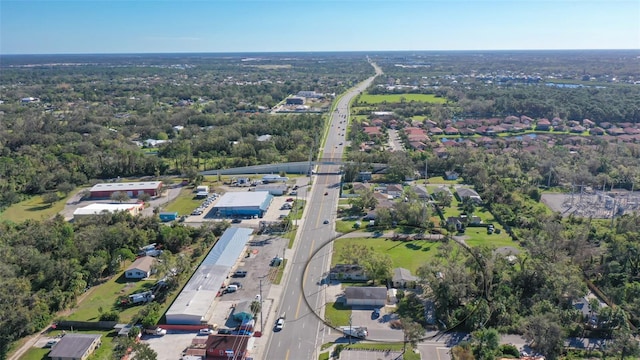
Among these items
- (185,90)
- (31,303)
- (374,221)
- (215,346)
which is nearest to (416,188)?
(374,221)

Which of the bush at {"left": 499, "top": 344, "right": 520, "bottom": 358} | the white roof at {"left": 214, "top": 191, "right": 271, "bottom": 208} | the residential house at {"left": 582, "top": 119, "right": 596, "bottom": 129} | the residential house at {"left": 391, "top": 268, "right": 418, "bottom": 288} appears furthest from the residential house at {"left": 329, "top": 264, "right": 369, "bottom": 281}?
the residential house at {"left": 582, "top": 119, "right": 596, "bottom": 129}

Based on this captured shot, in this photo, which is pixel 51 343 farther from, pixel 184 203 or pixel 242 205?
pixel 184 203

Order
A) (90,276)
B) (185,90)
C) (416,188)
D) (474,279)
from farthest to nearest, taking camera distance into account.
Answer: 1. (185,90)
2. (416,188)
3. (90,276)
4. (474,279)

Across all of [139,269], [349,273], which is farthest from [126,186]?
[349,273]

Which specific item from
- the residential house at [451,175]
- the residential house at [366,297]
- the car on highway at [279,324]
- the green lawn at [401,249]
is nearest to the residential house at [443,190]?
the residential house at [451,175]

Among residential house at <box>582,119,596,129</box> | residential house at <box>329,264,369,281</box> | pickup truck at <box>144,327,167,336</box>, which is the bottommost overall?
pickup truck at <box>144,327,167,336</box>

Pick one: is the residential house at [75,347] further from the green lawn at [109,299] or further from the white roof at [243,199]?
the white roof at [243,199]

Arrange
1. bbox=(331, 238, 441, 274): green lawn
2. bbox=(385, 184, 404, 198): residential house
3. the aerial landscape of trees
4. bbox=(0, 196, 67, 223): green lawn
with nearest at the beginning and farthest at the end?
the aerial landscape of trees, bbox=(331, 238, 441, 274): green lawn, bbox=(0, 196, 67, 223): green lawn, bbox=(385, 184, 404, 198): residential house

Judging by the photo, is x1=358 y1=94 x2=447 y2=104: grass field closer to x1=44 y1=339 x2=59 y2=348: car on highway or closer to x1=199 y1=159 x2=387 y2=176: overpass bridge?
x1=199 y1=159 x2=387 y2=176: overpass bridge

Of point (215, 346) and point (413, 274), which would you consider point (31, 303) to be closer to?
Answer: point (215, 346)
